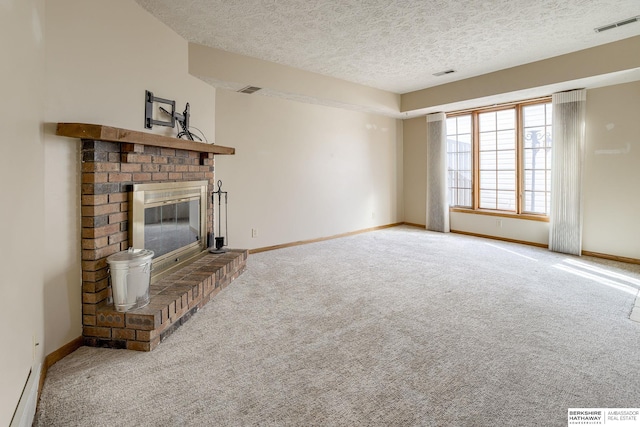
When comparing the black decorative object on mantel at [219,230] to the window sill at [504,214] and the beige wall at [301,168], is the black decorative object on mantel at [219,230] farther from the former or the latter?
the window sill at [504,214]

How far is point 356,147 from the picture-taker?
21.9 feet

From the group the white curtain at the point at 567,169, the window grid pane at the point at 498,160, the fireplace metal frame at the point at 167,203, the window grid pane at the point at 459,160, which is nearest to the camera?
the fireplace metal frame at the point at 167,203

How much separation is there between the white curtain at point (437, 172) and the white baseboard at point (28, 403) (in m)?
6.53

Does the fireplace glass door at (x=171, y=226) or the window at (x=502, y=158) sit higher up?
the window at (x=502, y=158)

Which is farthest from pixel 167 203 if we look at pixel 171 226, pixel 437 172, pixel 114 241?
pixel 437 172

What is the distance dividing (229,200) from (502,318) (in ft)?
12.0

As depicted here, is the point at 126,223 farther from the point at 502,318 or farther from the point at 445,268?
the point at 445,268

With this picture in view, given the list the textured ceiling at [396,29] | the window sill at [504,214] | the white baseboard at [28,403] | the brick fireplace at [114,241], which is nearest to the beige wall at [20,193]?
the white baseboard at [28,403]

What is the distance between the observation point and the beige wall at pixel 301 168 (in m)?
4.94

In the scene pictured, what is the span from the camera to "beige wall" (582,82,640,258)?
449 cm

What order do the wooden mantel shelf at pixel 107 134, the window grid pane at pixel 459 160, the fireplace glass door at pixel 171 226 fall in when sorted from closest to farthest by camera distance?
the wooden mantel shelf at pixel 107 134, the fireplace glass door at pixel 171 226, the window grid pane at pixel 459 160

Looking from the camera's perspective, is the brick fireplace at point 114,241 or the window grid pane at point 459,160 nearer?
the brick fireplace at point 114,241

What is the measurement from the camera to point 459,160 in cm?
685

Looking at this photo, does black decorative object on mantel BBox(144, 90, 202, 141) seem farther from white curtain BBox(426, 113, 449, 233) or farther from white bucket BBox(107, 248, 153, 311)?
white curtain BBox(426, 113, 449, 233)
